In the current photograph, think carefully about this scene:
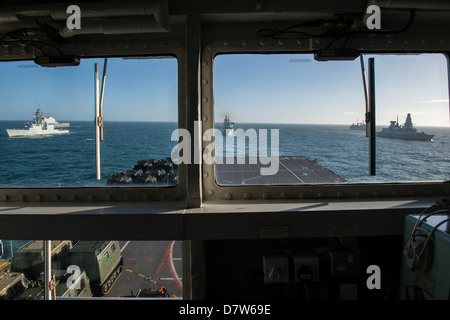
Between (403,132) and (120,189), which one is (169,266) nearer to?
(120,189)

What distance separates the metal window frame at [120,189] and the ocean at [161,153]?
8 centimetres

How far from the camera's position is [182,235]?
66.6 inches

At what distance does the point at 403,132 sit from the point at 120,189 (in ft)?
7.86

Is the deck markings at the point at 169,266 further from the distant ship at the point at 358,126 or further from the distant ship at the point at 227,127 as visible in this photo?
the distant ship at the point at 358,126

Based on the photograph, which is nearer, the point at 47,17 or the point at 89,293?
the point at 47,17

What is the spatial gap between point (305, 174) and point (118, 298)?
71.7 inches

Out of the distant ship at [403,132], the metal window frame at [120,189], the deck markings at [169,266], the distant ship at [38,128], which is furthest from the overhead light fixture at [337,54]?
the distant ship at [38,128]

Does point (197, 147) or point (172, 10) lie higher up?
point (172, 10)

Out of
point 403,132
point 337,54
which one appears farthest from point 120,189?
point 403,132

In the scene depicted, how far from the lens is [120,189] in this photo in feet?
6.89

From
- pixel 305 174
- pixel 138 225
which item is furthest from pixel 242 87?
pixel 138 225

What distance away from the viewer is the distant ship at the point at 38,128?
2271 millimetres

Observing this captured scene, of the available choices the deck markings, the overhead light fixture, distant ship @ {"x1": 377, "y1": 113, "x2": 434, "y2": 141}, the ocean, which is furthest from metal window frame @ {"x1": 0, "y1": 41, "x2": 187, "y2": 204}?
distant ship @ {"x1": 377, "y1": 113, "x2": 434, "y2": 141}
